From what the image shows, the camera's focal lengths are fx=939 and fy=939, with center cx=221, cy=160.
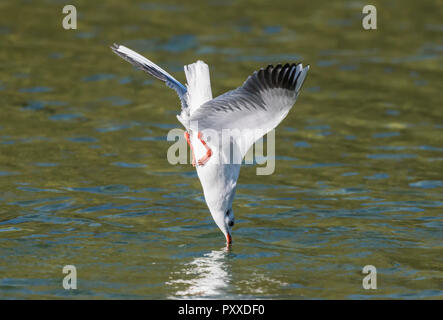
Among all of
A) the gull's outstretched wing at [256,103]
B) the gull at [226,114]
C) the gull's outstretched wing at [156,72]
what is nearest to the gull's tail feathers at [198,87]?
the gull at [226,114]

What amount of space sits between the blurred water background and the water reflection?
17mm

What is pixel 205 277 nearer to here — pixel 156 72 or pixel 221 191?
pixel 221 191

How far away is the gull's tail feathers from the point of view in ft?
23.7

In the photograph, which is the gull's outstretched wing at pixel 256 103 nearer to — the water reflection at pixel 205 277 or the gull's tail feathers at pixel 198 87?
the gull's tail feathers at pixel 198 87

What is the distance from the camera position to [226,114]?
675cm

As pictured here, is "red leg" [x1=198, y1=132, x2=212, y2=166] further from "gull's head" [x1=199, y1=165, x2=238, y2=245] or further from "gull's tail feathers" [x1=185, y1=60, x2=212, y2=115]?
"gull's tail feathers" [x1=185, y1=60, x2=212, y2=115]

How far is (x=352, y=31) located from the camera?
15109 mm

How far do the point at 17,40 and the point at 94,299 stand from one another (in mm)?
7945

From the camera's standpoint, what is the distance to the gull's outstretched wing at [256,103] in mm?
6656

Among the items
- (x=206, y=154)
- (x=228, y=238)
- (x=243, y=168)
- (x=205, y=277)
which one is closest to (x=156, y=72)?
(x=206, y=154)

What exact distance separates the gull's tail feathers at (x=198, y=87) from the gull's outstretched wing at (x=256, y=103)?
15.6 inches

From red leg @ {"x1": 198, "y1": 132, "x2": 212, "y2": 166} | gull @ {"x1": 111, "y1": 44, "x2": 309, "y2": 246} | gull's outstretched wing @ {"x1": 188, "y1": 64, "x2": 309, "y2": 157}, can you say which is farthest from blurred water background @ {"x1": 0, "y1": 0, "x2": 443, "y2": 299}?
Answer: gull's outstretched wing @ {"x1": 188, "y1": 64, "x2": 309, "y2": 157}

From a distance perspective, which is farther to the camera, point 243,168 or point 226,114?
point 243,168

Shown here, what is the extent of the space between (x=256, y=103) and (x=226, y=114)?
23cm
